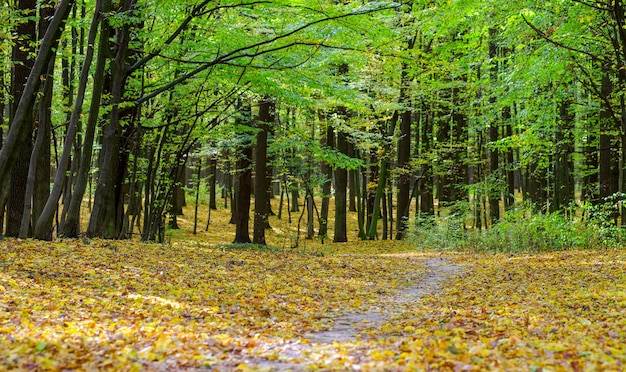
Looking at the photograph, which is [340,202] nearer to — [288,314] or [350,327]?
[288,314]

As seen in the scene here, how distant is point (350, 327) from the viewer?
5.88 metres

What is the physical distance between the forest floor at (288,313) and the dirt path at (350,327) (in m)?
0.02

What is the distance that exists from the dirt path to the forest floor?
24mm

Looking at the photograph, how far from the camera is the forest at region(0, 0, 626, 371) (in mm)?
4434

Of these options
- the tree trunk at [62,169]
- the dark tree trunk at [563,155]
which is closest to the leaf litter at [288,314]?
the tree trunk at [62,169]

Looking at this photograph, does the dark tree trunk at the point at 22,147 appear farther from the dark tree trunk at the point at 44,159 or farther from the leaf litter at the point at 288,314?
the leaf litter at the point at 288,314

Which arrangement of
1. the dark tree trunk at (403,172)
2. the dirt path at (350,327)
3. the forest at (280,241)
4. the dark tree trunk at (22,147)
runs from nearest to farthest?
1. the dirt path at (350,327)
2. the forest at (280,241)
3. the dark tree trunk at (22,147)
4. the dark tree trunk at (403,172)

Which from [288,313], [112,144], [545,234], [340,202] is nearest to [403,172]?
[340,202]

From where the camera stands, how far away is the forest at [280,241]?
175 inches

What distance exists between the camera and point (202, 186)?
32875 mm

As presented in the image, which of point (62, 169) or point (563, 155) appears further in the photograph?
Result: point (563, 155)

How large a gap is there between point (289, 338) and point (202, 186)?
28.7 meters

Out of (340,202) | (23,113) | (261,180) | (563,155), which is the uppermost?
(563,155)

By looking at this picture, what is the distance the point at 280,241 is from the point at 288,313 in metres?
16.6
